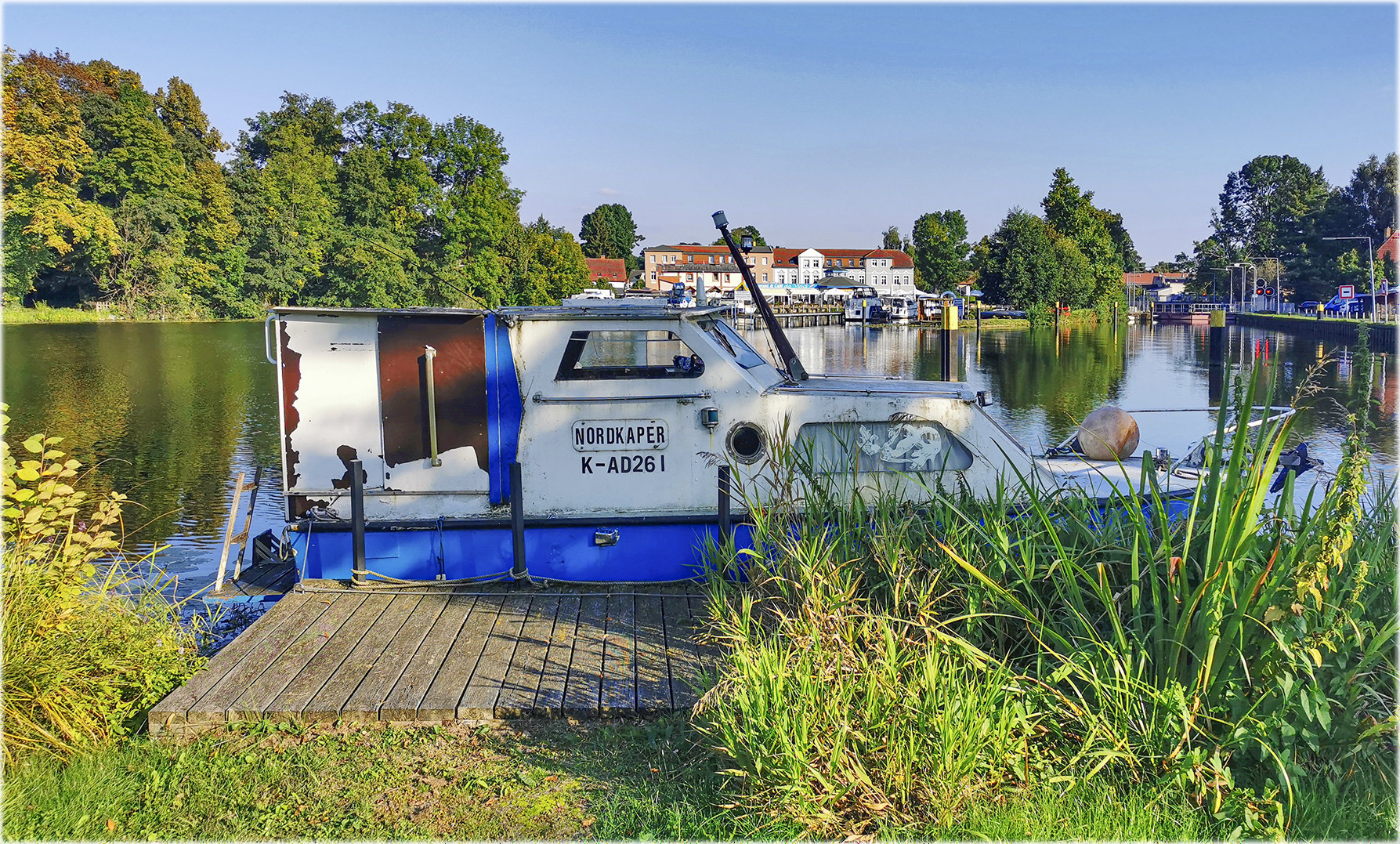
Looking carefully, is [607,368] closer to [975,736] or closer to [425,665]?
[425,665]

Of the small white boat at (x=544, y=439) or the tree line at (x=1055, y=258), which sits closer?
the small white boat at (x=544, y=439)

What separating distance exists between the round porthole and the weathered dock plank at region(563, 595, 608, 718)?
5.01 ft

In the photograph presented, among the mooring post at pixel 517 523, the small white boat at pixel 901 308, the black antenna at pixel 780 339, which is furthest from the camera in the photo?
the small white boat at pixel 901 308

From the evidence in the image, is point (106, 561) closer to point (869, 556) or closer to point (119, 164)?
point (869, 556)

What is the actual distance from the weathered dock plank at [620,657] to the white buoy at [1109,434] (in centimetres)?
479

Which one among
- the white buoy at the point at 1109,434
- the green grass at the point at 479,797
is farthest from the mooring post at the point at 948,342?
the green grass at the point at 479,797

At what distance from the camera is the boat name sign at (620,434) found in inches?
304

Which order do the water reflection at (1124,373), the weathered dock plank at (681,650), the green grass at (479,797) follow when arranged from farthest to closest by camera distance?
the water reflection at (1124,373) < the weathered dock plank at (681,650) < the green grass at (479,797)

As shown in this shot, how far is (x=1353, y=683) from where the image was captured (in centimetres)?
425

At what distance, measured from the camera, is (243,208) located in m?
70.6

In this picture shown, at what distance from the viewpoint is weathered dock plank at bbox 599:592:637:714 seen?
5.39 m

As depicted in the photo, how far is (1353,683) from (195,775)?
531 cm

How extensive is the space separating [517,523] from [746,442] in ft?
6.15

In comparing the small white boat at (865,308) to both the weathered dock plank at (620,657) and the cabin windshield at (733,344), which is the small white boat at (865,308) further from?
the weathered dock plank at (620,657)
